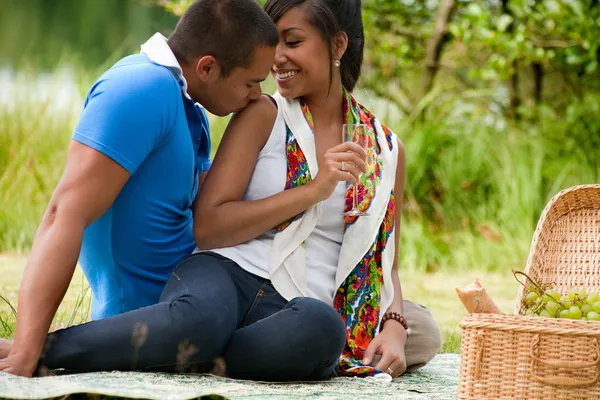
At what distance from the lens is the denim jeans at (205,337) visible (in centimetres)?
263

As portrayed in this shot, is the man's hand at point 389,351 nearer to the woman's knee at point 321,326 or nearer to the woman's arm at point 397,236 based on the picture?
the woman's arm at point 397,236

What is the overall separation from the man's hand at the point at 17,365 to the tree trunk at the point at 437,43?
7317mm

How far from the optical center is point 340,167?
2.86 m

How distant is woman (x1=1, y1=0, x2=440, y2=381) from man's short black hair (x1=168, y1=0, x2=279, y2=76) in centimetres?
19

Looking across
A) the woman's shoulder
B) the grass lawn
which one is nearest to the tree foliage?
the grass lawn

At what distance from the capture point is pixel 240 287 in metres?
2.95

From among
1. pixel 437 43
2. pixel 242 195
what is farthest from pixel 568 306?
pixel 437 43

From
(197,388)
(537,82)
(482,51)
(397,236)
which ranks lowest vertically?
(197,388)

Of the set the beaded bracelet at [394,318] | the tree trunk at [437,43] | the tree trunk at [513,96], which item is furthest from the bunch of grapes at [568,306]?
the tree trunk at [513,96]

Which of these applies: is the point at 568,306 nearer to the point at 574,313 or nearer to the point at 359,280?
the point at 574,313

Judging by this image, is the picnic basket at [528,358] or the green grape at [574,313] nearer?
the picnic basket at [528,358]

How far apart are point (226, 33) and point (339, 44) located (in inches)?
21.1

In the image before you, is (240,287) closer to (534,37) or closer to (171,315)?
(171,315)

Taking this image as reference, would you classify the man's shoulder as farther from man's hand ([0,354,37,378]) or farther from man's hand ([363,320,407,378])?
man's hand ([363,320,407,378])
